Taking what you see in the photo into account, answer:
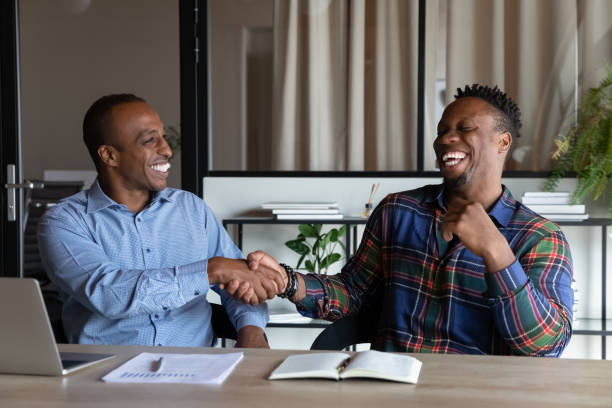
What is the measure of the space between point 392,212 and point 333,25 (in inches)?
70.4

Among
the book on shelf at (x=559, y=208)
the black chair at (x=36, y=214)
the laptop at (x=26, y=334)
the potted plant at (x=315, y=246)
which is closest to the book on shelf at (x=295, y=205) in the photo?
the potted plant at (x=315, y=246)

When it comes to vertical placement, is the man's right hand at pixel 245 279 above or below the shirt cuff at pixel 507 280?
below

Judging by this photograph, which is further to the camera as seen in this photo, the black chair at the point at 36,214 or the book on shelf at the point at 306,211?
the black chair at the point at 36,214

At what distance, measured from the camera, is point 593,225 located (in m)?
3.17

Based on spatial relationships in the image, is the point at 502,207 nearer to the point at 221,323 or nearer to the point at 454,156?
the point at 454,156

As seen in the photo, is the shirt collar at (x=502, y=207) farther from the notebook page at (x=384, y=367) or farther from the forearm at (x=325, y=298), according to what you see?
the notebook page at (x=384, y=367)

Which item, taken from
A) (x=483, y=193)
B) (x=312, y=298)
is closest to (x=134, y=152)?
(x=312, y=298)

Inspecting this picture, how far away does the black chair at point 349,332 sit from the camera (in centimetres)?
195

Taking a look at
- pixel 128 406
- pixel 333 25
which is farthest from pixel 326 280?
pixel 333 25

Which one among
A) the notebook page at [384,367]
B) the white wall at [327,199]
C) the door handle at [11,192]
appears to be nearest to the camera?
the notebook page at [384,367]

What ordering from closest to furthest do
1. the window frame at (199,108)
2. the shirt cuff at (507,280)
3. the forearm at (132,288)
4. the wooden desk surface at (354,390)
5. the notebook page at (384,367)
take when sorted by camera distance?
the wooden desk surface at (354,390), the notebook page at (384,367), the shirt cuff at (507,280), the forearm at (132,288), the window frame at (199,108)

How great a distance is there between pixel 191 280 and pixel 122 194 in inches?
18.1

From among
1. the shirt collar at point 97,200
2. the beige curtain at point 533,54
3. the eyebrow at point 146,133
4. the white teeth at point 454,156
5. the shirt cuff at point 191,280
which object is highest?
the beige curtain at point 533,54

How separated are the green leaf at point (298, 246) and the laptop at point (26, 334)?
6.97 ft
